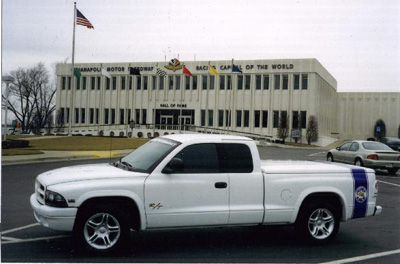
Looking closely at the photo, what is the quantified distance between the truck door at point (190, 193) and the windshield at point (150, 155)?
197 millimetres

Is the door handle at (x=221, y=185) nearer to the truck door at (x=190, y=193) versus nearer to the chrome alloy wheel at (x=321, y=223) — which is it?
the truck door at (x=190, y=193)

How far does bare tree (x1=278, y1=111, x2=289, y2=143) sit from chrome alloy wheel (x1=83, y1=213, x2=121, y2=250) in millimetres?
50413

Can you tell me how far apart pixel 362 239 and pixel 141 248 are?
12.2 feet

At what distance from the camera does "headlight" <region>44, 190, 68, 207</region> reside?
636 centimetres

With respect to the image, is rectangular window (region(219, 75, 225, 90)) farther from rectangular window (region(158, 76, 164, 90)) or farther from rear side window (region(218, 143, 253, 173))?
rear side window (region(218, 143, 253, 173))

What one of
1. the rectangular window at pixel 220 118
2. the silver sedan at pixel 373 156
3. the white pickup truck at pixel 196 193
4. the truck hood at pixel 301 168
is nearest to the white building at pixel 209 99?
the rectangular window at pixel 220 118

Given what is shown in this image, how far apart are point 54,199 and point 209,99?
56.6 meters

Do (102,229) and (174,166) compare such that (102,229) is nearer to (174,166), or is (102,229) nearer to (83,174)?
(83,174)

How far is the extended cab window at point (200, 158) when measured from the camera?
7.05 meters

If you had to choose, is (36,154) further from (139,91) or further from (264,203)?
(139,91)

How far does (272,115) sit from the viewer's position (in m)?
60.1

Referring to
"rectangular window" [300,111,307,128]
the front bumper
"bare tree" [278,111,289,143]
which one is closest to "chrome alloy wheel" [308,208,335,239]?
the front bumper

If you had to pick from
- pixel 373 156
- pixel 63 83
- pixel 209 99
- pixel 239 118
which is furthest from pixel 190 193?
pixel 63 83

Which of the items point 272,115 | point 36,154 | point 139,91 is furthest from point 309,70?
point 36,154
